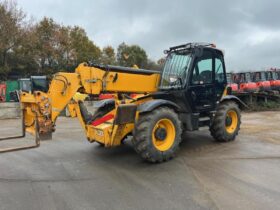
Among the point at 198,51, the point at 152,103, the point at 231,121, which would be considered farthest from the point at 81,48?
the point at 152,103

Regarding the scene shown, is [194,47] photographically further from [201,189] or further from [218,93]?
[201,189]

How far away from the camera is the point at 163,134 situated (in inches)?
266

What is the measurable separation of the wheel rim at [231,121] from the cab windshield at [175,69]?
215cm

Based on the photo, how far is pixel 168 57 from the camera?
8.05 metres

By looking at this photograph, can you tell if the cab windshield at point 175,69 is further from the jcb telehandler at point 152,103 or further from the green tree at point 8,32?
the green tree at point 8,32

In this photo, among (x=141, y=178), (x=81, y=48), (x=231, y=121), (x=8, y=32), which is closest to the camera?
(x=141, y=178)

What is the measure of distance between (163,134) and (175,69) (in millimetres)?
1816

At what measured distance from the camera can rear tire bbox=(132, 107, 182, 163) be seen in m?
6.32

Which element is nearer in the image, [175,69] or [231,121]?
[175,69]

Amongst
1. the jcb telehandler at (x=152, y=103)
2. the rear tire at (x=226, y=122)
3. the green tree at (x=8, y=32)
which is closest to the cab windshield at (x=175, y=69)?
the jcb telehandler at (x=152, y=103)

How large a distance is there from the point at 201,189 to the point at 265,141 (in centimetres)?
441

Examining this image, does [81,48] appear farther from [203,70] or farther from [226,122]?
[203,70]

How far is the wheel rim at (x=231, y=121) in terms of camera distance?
884 cm

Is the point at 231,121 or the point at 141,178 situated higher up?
the point at 231,121
